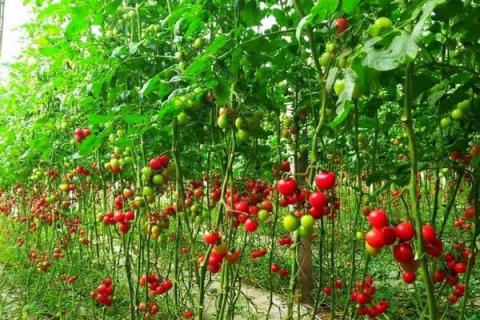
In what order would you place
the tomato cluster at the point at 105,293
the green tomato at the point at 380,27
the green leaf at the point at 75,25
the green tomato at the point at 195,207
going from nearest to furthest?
1. the green tomato at the point at 380,27
2. the green leaf at the point at 75,25
3. the green tomato at the point at 195,207
4. the tomato cluster at the point at 105,293

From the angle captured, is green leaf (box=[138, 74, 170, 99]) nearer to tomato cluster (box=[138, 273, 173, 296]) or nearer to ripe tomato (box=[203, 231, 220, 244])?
ripe tomato (box=[203, 231, 220, 244])

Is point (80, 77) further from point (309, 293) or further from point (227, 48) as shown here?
point (309, 293)

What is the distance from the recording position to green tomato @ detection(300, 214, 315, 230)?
0.93 metres

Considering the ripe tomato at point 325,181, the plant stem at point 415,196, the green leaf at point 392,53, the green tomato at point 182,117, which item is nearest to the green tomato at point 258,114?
the green tomato at point 182,117

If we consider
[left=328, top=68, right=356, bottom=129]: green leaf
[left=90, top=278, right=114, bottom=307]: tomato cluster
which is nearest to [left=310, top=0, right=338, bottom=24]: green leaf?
[left=328, top=68, right=356, bottom=129]: green leaf

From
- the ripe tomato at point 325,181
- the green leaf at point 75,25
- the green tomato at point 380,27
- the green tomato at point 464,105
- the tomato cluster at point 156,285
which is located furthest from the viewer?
the tomato cluster at point 156,285

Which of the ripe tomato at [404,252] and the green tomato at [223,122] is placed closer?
the ripe tomato at [404,252]

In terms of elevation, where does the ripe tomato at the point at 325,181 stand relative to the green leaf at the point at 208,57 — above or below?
below

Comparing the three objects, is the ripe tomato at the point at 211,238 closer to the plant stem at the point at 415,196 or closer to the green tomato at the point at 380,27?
the plant stem at the point at 415,196

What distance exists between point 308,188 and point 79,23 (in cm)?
Result: 97

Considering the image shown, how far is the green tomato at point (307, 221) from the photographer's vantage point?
93 centimetres

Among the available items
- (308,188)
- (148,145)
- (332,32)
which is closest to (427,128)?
(332,32)

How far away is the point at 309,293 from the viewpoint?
299 cm

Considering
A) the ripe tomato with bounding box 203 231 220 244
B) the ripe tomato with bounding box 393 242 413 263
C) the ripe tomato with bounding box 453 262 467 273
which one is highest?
the ripe tomato with bounding box 393 242 413 263
